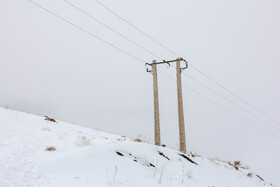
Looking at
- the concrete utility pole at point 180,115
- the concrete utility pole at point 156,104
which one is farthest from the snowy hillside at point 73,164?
the concrete utility pole at point 156,104

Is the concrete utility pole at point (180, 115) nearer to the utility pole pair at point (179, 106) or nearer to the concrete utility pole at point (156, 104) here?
the utility pole pair at point (179, 106)

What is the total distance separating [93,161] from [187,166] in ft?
14.9

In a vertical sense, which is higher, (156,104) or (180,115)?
(156,104)

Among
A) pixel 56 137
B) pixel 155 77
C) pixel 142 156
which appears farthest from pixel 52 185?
pixel 155 77

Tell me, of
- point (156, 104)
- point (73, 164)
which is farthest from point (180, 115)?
point (73, 164)

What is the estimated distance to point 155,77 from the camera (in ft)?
57.9

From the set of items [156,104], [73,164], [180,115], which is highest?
[156,104]

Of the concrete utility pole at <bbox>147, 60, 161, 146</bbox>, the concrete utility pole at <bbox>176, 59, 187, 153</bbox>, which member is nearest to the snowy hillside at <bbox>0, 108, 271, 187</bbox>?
the concrete utility pole at <bbox>176, 59, 187, 153</bbox>

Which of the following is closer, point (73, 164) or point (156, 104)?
point (73, 164)

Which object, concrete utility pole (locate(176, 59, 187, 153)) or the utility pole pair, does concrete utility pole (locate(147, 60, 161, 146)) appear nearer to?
the utility pole pair

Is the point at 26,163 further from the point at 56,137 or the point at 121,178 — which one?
the point at 56,137

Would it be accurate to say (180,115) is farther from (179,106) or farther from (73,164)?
(73,164)

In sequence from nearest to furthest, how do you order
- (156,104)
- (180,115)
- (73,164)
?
(73,164)
(180,115)
(156,104)

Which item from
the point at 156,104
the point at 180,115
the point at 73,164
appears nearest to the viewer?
the point at 73,164
